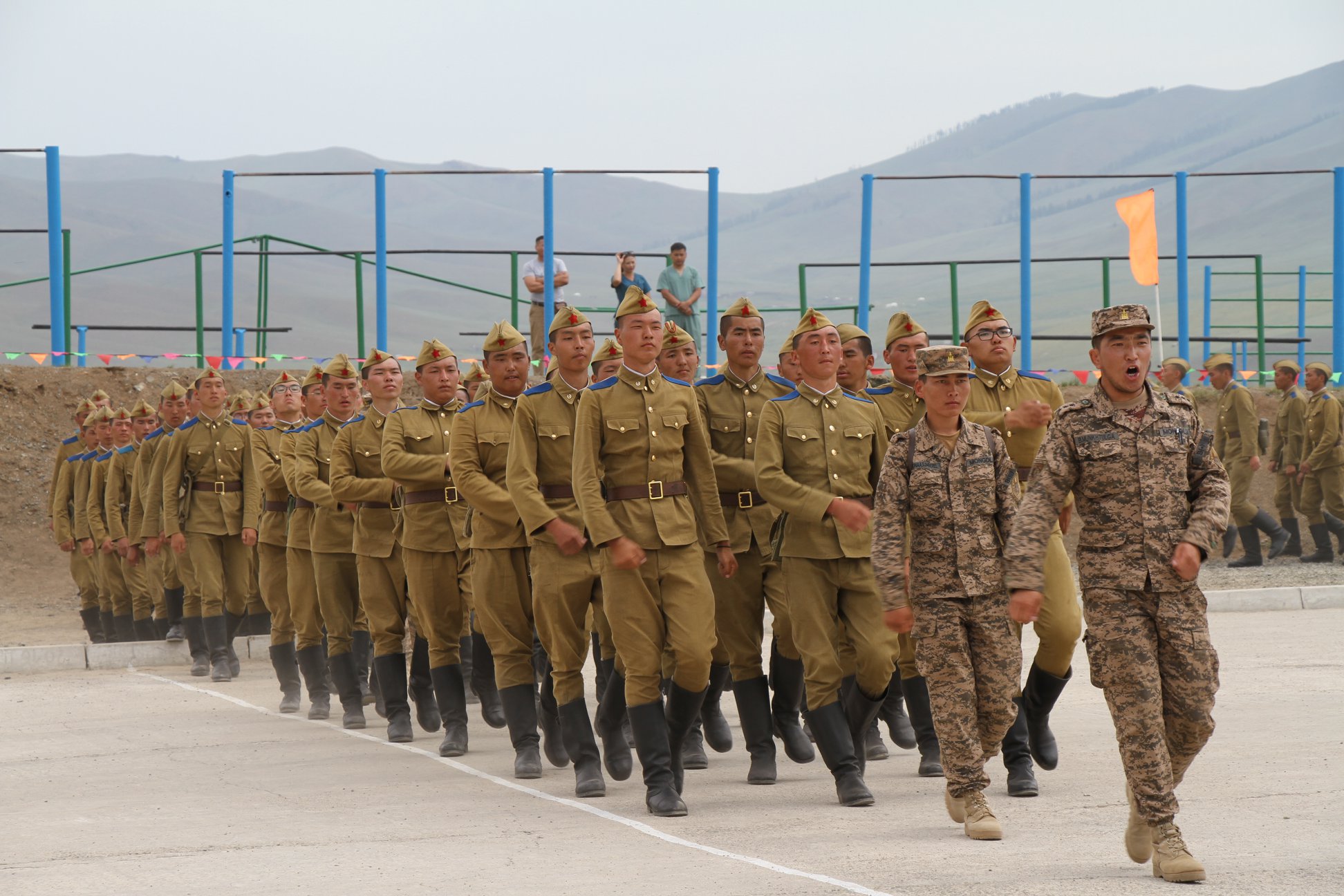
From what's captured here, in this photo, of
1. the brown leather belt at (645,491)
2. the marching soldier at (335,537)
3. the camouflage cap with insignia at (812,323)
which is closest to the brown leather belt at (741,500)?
the brown leather belt at (645,491)

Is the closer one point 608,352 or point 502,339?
point 502,339

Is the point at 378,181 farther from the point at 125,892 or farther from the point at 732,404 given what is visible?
the point at 125,892

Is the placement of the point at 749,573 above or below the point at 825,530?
below

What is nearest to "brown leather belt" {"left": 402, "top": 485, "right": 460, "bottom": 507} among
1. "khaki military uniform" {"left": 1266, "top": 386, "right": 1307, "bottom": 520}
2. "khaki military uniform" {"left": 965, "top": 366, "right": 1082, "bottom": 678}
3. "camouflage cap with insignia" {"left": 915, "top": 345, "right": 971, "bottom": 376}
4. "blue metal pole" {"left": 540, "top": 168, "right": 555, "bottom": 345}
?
"khaki military uniform" {"left": 965, "top": 366, "right": 1082, "bottom": 678}

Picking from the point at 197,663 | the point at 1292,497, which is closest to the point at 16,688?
the point at 197,663

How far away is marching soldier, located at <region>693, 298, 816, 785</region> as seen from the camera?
842 cm

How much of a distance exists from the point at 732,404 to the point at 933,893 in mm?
3806

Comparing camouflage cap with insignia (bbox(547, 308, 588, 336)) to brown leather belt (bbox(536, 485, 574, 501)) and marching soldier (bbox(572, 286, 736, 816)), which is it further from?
brown leather belt (bbox(536, 485, 574, 501))

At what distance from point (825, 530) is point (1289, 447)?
1324 cm

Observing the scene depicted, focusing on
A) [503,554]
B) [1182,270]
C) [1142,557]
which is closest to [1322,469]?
[1182,270]

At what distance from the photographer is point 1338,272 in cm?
2020

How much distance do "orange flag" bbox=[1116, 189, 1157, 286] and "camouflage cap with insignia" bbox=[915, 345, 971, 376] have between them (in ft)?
36.0

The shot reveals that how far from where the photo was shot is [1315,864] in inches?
234

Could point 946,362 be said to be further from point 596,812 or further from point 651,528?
point 596,812
